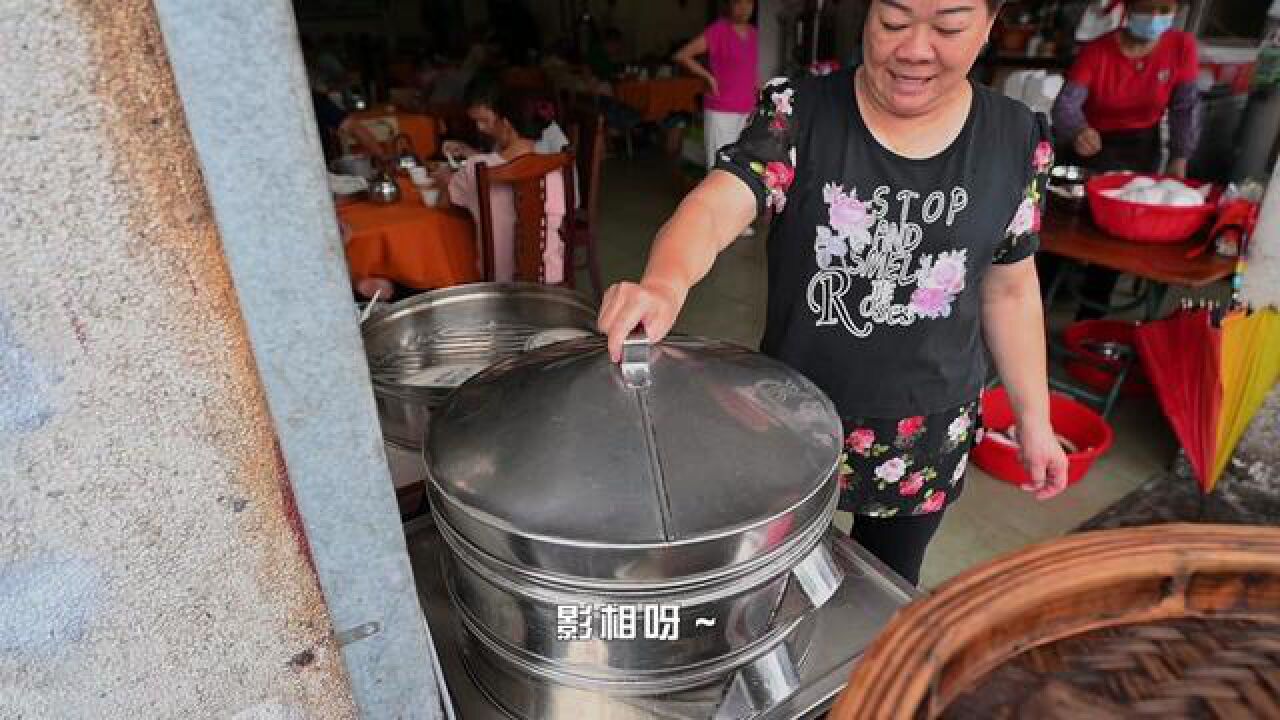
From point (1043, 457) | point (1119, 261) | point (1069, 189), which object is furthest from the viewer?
point (1069, 189)

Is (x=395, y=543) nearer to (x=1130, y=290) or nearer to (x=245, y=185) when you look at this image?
(x=245, y=185)

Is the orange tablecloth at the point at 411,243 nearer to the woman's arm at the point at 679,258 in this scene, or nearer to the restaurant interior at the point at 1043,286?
the restaurant interior at the point at 1043,286

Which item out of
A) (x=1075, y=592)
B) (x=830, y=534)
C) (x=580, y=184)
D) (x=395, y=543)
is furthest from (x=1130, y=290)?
(x=395, y=543)

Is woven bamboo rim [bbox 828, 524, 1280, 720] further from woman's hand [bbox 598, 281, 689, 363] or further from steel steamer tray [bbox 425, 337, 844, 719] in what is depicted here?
woman's hand [bbox 598, 281, 689, 363]

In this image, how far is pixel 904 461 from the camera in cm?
153

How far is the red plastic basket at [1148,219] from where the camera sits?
127 inches

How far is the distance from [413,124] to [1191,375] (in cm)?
542

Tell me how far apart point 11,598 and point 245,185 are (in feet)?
1.25

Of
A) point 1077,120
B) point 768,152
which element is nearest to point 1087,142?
point 1077,120

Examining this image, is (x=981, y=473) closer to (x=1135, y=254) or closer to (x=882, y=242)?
(x=1135, y=254)

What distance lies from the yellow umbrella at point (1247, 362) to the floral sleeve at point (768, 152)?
251 cm

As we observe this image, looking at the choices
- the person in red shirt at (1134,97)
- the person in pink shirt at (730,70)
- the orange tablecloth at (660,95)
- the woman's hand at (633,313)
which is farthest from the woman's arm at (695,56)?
the woman's hand at (633,313)

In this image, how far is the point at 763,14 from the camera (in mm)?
7934

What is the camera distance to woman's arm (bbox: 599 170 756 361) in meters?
0.92
